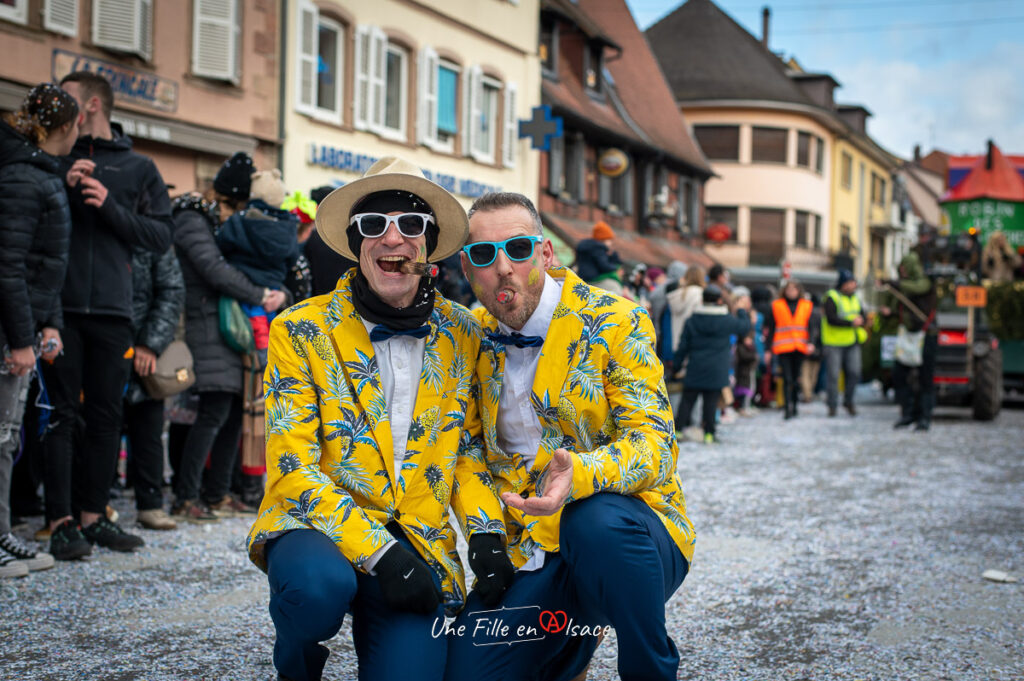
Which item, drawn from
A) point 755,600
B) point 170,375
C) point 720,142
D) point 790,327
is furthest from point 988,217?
point 720,142

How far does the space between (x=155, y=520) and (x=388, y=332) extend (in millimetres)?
3513

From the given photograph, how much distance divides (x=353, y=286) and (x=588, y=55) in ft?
89.7

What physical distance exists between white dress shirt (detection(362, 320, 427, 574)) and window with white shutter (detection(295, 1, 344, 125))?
1520 cm

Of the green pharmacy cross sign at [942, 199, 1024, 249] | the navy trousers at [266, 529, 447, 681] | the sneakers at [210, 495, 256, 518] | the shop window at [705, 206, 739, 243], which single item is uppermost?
the shop window at [705, 206, 739, 243]

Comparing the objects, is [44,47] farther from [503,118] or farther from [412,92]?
[503,118]

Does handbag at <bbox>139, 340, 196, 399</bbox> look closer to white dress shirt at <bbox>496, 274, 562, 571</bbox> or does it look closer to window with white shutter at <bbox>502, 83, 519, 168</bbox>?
white dress shirt at <bbox>496, 274, 562, 571</bbox>

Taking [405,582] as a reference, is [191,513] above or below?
below

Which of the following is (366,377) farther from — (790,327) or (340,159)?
(340,159)

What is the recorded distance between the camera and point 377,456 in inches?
123

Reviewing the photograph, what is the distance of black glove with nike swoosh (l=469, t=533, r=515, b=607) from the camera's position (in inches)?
122

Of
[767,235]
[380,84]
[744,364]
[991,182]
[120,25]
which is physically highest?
[380,84]

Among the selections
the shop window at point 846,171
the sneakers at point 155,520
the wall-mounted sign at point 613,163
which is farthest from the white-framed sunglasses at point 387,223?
the shop window at point 846,171

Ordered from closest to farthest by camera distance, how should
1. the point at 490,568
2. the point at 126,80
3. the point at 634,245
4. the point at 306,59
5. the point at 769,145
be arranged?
the point at 490,568 < the point at 126,80 < the point at 306,59 < the point at 634,245 < the point at 769,145

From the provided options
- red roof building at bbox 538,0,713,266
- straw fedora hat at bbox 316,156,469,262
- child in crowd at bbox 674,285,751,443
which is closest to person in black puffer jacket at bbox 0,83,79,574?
straw fedora hat at bbox 316,156,469,262
